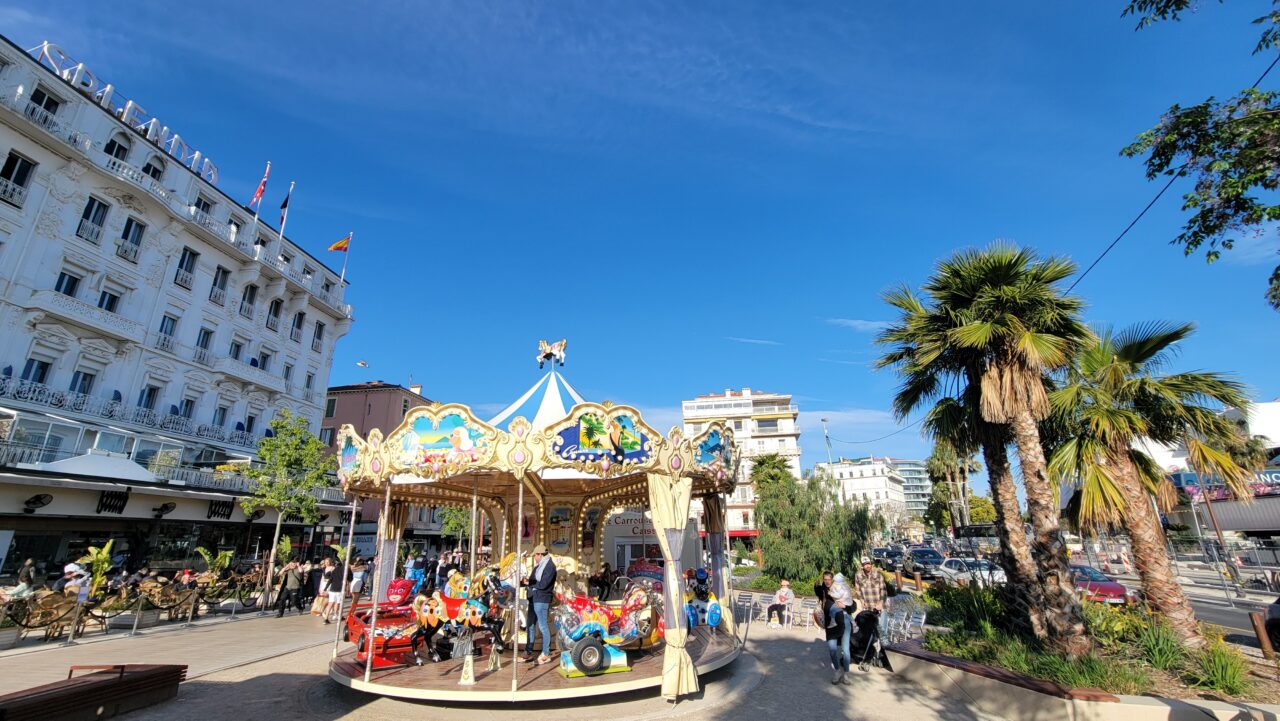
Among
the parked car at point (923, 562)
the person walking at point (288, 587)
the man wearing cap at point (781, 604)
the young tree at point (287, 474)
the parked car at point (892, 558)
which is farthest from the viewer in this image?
the parked car at point (892, 558)

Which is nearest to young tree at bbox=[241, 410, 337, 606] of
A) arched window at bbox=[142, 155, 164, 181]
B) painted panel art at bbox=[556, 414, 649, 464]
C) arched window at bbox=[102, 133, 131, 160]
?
arched window at bbox=[142, 155, 164, 181]

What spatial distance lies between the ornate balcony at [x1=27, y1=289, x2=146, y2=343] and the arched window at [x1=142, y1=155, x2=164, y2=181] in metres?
7.30

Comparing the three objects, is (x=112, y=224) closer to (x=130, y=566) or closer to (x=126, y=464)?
(x=126, y=464)

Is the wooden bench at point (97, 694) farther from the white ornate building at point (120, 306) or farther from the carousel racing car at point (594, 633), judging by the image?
the white ornate building at point (120, 306)

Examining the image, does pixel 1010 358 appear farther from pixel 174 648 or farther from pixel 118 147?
pixel 118 147

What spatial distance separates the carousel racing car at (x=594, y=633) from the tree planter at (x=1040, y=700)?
5.11 m

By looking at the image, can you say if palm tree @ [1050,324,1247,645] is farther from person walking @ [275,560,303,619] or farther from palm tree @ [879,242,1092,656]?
person walking @ [275,560,303,619]

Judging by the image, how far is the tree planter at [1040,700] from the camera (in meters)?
6.80

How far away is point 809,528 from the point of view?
2295 centimetres

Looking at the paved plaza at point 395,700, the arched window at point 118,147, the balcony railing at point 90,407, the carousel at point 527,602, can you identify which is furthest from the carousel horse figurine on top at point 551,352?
the arched window at point 118,147

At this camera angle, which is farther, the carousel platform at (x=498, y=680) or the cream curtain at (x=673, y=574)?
the cream curtain at (x=673, y=574)

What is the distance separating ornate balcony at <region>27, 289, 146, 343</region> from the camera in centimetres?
2041

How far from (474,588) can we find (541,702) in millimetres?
2578

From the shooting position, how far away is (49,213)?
21.2m
